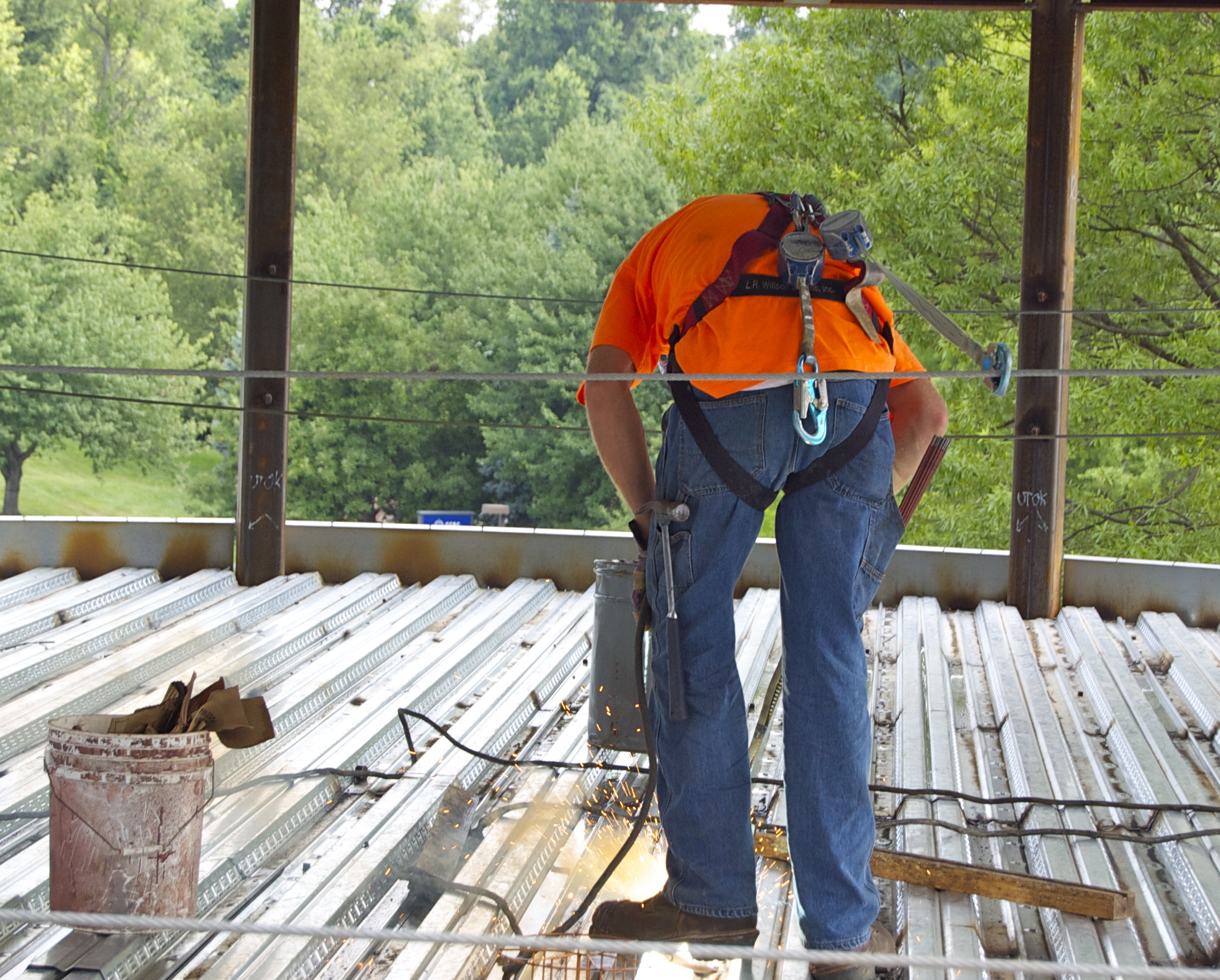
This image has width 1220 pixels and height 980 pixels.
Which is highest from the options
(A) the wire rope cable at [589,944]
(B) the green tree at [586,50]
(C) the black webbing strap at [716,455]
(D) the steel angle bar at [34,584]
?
(B) the green tree at [586,50]

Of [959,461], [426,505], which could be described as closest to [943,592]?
[959,461]

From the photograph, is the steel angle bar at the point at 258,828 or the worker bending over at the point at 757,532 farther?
the steel angle bar at the point at 258,828

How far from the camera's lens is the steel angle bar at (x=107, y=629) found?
12.6ft

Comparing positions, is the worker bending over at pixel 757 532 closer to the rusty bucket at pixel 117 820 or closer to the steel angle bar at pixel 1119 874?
the steel angle bar at pixel 1119 874

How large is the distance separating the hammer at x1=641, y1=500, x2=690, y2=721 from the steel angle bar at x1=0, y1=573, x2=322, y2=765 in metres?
1.71

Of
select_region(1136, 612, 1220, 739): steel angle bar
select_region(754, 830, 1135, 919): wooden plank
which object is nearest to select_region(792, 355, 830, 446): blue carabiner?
select_region(754, 830, 1135, 919): wooden plank

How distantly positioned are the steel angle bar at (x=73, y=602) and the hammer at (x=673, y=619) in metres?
3.01

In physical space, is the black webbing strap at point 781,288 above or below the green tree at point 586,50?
below

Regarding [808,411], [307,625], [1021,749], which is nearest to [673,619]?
[808,411]

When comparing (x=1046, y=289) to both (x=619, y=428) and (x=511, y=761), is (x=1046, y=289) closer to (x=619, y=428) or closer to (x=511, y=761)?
(x=511, y=761)

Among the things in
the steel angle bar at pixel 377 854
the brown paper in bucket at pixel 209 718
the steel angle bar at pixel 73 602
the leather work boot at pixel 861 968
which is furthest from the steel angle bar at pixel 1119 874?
the steel angle bar at pixel 73 602

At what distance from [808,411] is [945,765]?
1711mm

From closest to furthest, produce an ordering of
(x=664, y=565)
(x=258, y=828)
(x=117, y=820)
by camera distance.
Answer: (x=664, y=565) < (x=117, y=820) < (x=258, y=828)

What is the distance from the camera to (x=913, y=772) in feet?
10.8
